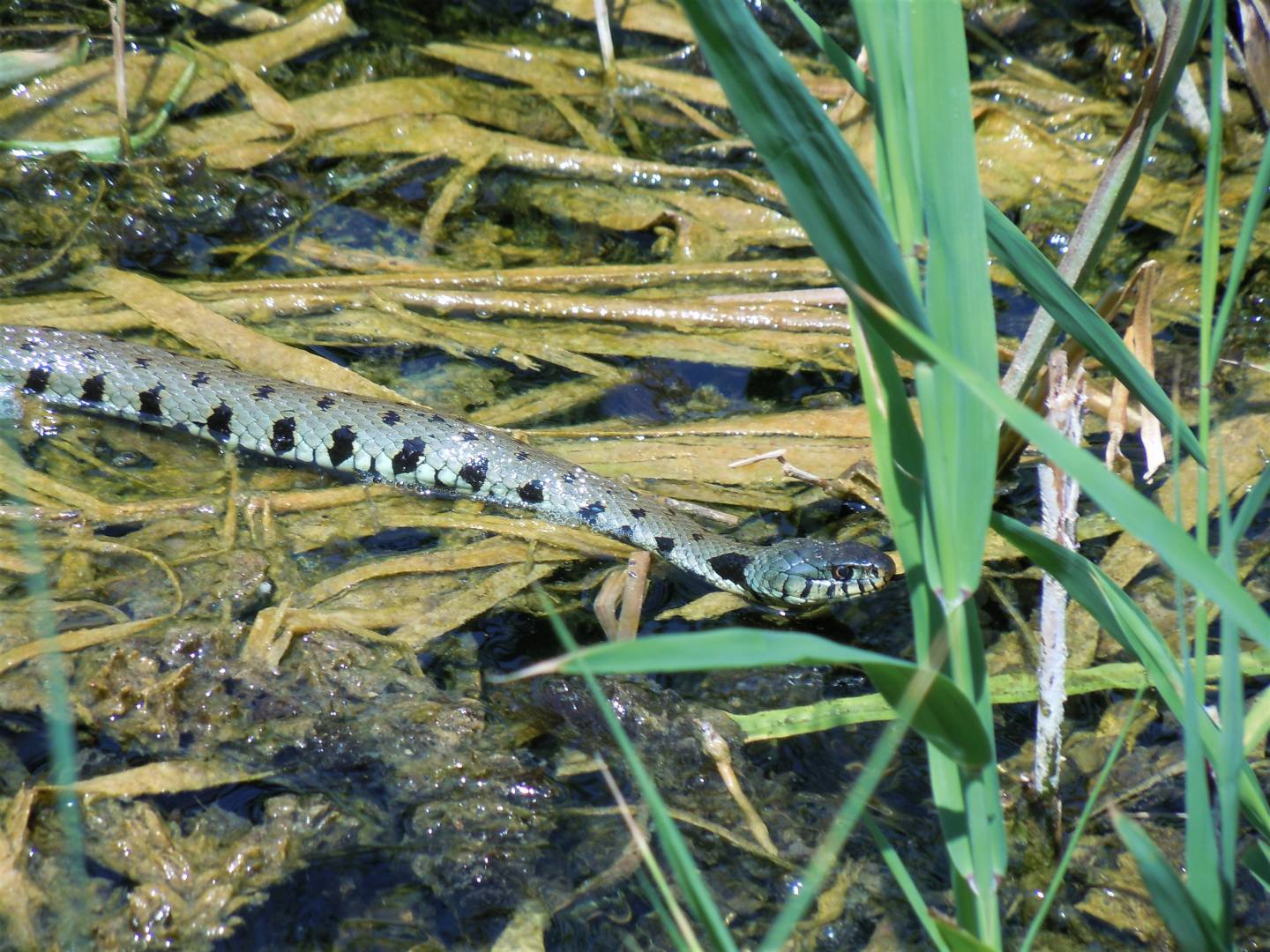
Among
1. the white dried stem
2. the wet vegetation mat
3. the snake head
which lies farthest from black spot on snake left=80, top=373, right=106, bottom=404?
the white dried stem

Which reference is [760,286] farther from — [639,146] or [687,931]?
[687,931]

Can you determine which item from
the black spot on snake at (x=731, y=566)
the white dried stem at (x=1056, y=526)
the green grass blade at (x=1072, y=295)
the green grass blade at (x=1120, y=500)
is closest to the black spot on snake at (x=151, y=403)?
the black spot on snake at (x=731, y=566)

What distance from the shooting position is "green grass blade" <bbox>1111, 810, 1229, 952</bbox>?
5.10 feet

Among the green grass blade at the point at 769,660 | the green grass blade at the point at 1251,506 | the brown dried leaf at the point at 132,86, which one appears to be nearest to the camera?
the green grass blade at the point at 769,660

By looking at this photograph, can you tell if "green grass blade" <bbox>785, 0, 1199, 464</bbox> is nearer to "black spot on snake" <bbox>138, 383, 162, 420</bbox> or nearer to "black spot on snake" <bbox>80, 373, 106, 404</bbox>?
"black spot on snake" <bbox>138, 383, 162, 420</bbox>

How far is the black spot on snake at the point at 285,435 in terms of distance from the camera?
511cm

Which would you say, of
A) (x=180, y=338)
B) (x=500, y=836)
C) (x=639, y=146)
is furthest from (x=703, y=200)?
(x=500, y=836)

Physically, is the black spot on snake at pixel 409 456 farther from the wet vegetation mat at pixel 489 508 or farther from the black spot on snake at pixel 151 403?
the black spot on snake at pixel 151 403

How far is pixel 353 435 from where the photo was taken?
5.14 metres

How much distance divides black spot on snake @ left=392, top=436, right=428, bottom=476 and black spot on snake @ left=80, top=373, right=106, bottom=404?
135cm

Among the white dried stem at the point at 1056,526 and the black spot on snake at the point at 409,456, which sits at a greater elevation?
the white dried stem at the point at 1056,526

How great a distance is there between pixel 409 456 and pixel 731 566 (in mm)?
1449

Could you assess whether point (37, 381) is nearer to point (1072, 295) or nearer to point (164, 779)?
point (164, 779)

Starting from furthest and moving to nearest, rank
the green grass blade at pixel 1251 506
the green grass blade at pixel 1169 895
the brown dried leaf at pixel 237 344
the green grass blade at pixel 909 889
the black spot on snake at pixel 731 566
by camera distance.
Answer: the brown dried leaf at pixel 237 344 < the black spot on snake at pixel 731 566 < the green grass blade at pixel 909 889 < the green grass blade at pixel 1251 506 < the green grass blade at pixel 1169 895
